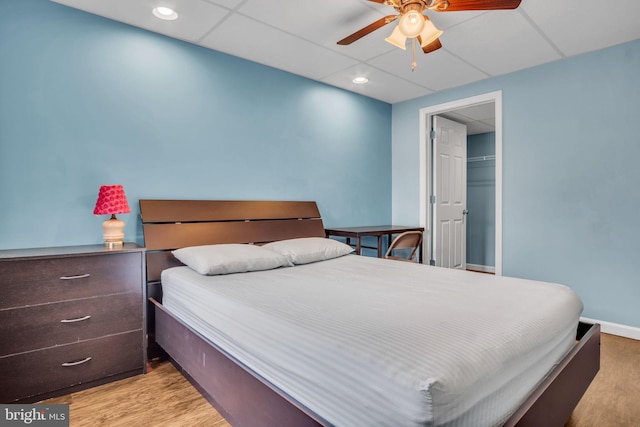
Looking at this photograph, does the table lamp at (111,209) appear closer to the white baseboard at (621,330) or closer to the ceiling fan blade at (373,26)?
the ceiling fan blade at (373,26)

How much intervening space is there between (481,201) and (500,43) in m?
3.21

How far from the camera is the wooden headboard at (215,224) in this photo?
100 inches

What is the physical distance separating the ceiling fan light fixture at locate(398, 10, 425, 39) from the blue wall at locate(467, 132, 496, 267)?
408 centimetres

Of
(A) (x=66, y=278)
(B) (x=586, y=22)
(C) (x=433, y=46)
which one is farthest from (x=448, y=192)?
(A) (x=66, y=278)

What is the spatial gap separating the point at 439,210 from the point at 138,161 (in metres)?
3.46

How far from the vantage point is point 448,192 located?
461cm

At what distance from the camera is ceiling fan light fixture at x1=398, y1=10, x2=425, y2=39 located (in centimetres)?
198

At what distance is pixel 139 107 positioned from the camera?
2.58 m

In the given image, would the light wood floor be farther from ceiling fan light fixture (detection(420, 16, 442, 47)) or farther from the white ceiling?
the white ceiling

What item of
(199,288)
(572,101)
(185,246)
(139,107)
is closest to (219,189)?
(185,246)

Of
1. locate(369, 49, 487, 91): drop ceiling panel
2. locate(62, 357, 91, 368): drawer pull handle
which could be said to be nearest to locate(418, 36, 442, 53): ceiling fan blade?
locate(369, 49, 487, 91): drop ceiling panel

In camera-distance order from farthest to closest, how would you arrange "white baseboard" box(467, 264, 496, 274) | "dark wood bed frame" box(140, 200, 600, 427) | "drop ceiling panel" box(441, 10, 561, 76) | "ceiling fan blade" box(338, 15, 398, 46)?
"white baseboard" box(467, 264, 496, 274), "drop ceiling panel" box(441, 10, 561, 76), "ceiling fan blade" box(338, 15, 398, 46), "dark wood bed frame" box(140, 200, 600, 427)

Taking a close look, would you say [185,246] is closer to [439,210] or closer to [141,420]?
[141,420]

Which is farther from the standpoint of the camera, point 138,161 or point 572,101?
point 572,101
